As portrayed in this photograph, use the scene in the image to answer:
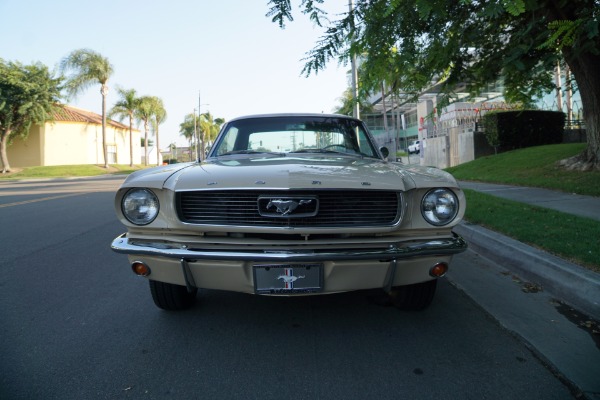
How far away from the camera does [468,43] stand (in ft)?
22.6

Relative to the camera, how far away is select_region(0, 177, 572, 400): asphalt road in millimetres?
2227

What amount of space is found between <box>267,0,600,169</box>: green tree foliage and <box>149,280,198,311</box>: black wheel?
2.30m

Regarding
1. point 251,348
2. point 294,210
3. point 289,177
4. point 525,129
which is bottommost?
point 251,348

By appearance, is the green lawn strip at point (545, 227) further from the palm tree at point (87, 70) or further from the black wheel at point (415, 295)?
the palm tree at point (87, 70)

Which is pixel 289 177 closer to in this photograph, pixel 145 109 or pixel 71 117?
pixel 71 117

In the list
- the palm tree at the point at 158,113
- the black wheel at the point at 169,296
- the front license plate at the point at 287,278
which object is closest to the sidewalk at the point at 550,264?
the front license plate at the point at 287,278

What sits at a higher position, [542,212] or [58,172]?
[58,172]

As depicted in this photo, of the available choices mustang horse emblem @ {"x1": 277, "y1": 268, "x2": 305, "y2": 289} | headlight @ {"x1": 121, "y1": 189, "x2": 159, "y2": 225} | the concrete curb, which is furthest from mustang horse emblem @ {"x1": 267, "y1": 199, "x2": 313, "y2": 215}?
the concrete curb

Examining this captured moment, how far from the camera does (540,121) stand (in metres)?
16.0

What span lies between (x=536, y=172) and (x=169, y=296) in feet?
35.5

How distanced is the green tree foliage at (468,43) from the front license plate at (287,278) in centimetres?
208

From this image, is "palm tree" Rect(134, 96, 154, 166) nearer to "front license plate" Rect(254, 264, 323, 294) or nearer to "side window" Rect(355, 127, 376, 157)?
"side window" Rect(355, 127, 376, 157)

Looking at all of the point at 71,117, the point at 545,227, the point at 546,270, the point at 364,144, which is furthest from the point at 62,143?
the point at 546,270

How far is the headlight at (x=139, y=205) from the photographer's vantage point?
8.87ft
